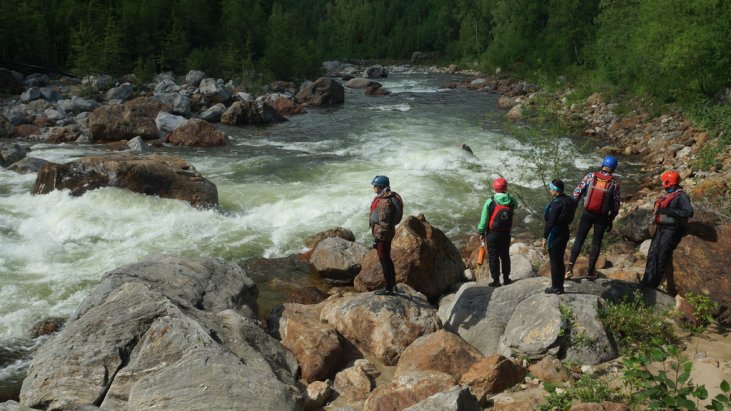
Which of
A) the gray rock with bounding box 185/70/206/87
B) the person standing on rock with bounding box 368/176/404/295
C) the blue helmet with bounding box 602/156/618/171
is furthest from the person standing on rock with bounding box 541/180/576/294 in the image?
the gray rock with bounding box 185/70/206/87

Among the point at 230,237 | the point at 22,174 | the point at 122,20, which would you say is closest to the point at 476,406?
the point at 230,237

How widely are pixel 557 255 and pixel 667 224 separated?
1.85 metres

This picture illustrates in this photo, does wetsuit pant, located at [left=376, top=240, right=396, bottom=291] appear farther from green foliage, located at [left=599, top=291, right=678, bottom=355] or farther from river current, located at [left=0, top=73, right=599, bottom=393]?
river current, located at [left=0, top=73, right=599, bottom=393]

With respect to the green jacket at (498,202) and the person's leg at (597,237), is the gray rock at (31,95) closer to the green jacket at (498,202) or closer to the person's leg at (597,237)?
the green jacket at (498,202)

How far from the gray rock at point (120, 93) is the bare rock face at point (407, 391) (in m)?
31.3

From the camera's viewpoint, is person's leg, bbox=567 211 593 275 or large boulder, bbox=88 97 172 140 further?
large boulder, bbox=88 97 172 140

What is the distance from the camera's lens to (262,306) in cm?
1039

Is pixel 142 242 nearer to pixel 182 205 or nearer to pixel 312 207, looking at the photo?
pixel 182 205

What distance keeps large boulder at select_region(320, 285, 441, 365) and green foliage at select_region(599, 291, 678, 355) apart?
2.37m

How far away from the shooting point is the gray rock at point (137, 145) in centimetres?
2214

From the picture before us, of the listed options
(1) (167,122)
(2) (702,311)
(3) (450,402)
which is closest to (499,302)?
(2) (702,311)

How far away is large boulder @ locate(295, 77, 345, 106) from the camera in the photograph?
3806 centimetres

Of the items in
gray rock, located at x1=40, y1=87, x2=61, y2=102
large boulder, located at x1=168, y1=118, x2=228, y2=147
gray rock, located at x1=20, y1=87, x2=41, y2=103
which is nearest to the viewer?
large boulder, located at x1=168, y1=118, x2=228, y2=147

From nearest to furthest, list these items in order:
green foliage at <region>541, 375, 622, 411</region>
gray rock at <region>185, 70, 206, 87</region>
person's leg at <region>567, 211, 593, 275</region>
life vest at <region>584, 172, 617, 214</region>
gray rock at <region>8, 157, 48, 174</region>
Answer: green foliage at <region>541, 375, 622, 411</region> < life vest at <region>584, 172, 617, 214</region> < person's leg at <region>567, 211, 593, 275</region> < gray rock at <region>8, 157, 48, 174</region> < gray rock at <region>185, 70, 206, 87</region>
